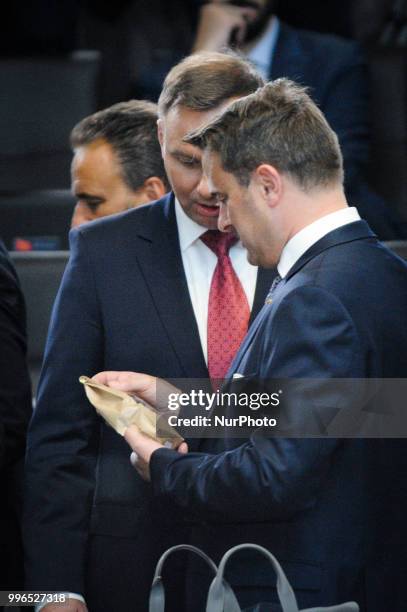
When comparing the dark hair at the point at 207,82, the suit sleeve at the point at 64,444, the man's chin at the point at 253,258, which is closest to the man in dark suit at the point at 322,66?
the dark hair at the point at 207,82

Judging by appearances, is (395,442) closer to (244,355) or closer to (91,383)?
(244,355)

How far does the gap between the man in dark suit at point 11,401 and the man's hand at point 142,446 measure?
15.1 inches

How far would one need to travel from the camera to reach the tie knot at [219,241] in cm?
216

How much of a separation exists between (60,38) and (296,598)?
2.92 metres

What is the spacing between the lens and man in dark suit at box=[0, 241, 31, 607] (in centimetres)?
216

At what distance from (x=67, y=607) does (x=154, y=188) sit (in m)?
0.96

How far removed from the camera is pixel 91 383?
1856 mm

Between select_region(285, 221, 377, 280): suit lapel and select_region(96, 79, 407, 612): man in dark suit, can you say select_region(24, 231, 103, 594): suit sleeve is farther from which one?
select_region(285, 221, 377, 280): suit lapel

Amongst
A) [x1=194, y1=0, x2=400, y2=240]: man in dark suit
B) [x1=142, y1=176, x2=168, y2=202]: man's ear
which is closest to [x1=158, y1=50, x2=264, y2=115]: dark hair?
[x1=142, y1=176, x2=168, y2=202]: man's ear

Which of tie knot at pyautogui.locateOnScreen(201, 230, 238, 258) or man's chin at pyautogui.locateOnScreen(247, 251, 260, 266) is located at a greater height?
man's chin at pyautogui.locateOnScreen(247, 251, 260, 266)

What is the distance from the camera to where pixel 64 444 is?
2.03 m

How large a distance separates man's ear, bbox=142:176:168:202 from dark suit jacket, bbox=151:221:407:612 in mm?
837

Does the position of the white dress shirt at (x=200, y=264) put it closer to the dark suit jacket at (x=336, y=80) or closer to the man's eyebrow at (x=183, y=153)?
the man's eyebrow at (x=183, y=153)

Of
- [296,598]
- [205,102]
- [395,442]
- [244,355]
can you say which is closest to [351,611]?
[296,598]
